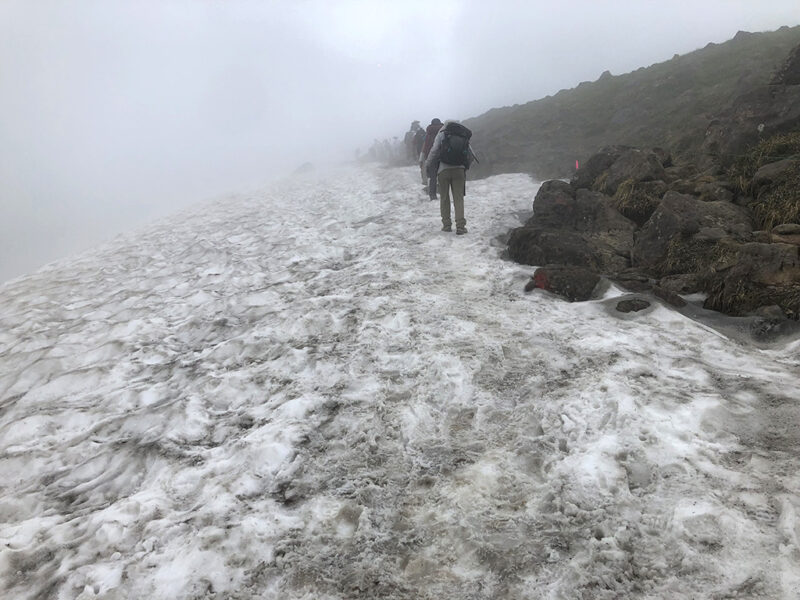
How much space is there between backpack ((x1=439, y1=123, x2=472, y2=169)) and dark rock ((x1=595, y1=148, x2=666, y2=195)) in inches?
147

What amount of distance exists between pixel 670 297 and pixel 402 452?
4.41 metres

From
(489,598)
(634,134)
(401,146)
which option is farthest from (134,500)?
(401,146)

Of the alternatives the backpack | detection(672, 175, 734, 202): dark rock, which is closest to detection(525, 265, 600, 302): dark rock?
detection(672, 175, 734, 202): dark rock

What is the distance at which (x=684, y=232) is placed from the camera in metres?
6.98

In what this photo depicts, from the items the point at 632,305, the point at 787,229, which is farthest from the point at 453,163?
the point at 787,229

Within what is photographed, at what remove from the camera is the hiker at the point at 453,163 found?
9.97 meters

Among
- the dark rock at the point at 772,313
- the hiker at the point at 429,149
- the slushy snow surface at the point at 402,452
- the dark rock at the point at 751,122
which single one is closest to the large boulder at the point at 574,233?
the slushy snow surface at the point at 402,452

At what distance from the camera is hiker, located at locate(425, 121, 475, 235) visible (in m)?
9.97

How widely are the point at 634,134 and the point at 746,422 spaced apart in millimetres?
18355

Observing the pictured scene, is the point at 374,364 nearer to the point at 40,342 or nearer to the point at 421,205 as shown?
the point at 40,342

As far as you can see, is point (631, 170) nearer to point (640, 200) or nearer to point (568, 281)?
point (640, 200)

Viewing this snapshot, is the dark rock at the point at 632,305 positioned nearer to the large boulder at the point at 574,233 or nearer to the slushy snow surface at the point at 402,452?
the slushy snow surface at the point at 402,452

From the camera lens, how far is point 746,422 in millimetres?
3523

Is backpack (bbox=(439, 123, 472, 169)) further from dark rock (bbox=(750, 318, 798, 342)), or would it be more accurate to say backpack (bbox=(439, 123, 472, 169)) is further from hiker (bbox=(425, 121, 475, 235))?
dark rock (bbox=(750, 318, 798, 342))
